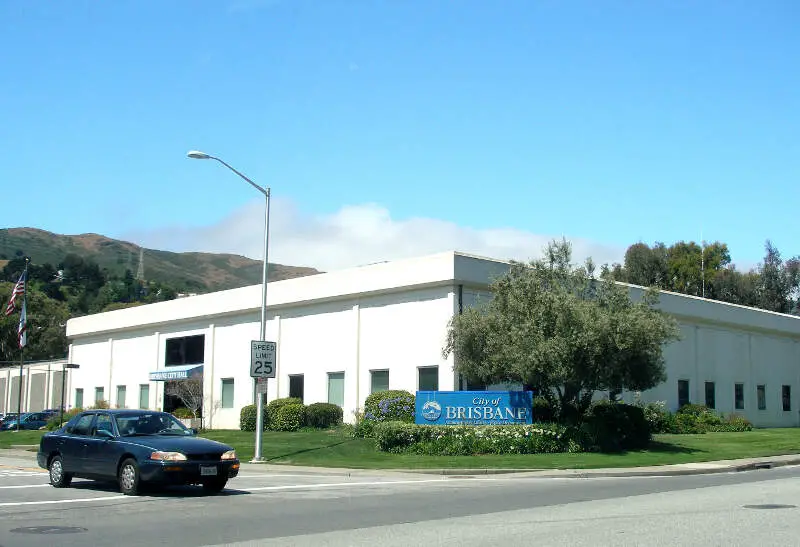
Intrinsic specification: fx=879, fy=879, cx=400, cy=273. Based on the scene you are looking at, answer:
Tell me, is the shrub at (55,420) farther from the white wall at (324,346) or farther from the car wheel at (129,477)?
the car wheel at (129,477)

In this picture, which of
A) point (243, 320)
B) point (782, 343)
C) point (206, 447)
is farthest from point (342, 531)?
point (782, 343)

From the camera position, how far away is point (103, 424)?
17422mm

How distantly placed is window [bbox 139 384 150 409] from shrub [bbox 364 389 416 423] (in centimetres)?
2232

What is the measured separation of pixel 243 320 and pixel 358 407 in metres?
10.1

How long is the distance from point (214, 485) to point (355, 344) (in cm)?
2237

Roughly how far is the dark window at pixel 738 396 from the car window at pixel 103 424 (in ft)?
132

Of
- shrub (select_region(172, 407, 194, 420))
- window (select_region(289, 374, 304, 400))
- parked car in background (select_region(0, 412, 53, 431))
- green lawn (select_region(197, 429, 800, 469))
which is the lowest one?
parked car in background (select_region(0, 412, 53, 431))

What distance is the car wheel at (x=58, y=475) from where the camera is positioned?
711 inches

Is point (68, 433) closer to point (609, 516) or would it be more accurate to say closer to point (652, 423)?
point (609, 516)

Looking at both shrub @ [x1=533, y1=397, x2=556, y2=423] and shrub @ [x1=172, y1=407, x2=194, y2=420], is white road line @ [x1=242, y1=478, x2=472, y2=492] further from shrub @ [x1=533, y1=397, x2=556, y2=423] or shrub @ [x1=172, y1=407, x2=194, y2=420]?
shrub @ [x1=172, y1=407, x2=194, y2=420]

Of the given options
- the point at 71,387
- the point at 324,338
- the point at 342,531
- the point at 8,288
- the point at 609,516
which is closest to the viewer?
the point at 342,531

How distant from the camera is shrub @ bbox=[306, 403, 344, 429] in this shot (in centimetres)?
3828

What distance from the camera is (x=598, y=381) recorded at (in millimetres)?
28188

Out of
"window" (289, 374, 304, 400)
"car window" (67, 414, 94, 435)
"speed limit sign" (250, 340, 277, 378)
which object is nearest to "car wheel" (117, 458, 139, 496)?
"car window" (67, 414, 94, 435)
